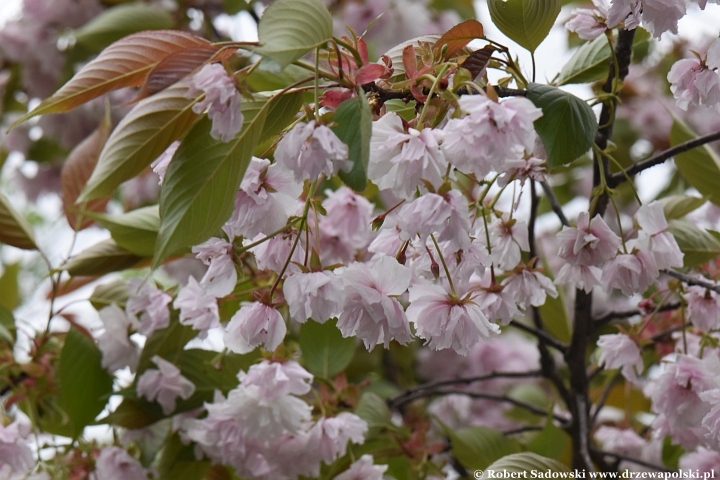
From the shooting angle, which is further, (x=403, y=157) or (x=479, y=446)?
(x=479, y=446)

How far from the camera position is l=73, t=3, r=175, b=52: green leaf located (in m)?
1.01

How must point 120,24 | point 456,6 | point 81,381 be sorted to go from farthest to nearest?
1. point 456,6
2. point 120,24
3. point 81,381

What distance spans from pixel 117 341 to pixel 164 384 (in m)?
0.06

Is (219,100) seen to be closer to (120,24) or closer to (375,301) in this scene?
(375,301)

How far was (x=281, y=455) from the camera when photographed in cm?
56

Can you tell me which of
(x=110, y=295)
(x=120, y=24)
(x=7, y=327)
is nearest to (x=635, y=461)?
(x=110, y=295)

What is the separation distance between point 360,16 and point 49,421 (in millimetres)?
778

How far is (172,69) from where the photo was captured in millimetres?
363

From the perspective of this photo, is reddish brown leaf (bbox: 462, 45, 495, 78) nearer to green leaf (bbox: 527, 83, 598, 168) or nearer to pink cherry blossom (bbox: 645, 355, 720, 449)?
green leaf (bbox: 527, 83, 598, 168)

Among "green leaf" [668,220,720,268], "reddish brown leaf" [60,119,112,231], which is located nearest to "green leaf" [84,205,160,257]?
"reddish brown leaf" [60,119,112,231]

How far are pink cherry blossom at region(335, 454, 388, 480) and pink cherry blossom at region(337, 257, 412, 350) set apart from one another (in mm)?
196

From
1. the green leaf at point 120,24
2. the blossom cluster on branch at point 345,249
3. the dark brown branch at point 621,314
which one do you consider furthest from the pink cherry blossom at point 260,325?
the green leaf at point 120,24

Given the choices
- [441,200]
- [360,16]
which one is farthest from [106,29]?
[441,200]

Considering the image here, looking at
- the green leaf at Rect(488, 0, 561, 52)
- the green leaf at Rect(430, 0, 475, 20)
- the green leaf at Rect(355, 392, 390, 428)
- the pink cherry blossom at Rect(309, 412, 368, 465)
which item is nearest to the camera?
the green leaf at Rect(488, 0, 561, 52)
